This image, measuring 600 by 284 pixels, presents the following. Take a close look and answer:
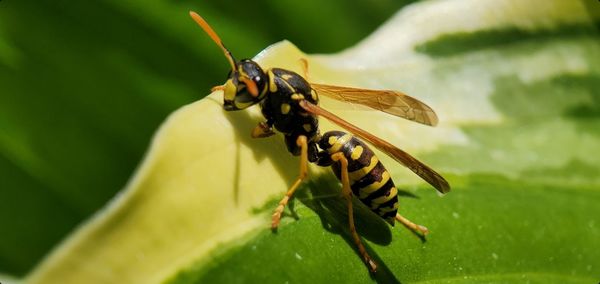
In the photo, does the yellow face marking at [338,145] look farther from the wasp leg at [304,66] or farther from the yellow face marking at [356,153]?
the wasp leg at [304,66]

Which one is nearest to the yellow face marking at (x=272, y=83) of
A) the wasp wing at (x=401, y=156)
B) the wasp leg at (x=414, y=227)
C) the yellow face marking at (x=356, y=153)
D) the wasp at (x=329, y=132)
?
the wasp at (x=329, y=132)

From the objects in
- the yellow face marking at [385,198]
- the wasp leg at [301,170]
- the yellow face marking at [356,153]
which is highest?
the wasp leg at [301,170]

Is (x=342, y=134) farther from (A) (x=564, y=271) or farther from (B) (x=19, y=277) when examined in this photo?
(B) (x=19, y=277)

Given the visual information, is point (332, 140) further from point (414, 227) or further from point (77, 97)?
point (77, 97)

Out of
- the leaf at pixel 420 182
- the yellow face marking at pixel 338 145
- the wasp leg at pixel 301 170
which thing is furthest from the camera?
the yellow face marking at pixel 338 145

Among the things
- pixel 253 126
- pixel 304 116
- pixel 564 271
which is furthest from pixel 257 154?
pixel 564 271

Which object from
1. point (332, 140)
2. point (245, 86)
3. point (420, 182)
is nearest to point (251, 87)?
point (245, 86)

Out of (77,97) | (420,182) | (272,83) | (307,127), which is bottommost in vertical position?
(420,182)

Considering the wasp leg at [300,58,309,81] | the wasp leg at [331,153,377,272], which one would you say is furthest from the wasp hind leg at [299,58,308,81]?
the wasp leg at [331,153,377,272]
